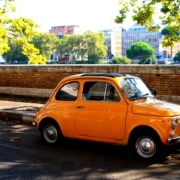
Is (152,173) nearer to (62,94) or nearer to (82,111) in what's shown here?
(82,111)

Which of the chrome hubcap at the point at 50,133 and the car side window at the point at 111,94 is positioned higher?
the car side window at the point at 111,94

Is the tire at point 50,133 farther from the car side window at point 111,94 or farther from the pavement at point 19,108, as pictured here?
the pavement at point 19,108

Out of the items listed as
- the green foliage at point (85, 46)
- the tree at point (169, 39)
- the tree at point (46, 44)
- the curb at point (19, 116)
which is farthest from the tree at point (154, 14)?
the green foliage at point (85, 46)

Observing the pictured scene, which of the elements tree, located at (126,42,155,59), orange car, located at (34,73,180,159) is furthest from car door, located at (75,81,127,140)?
tree, located at (126,42,155,59)

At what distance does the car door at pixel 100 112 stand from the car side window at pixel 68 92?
0.66 ft

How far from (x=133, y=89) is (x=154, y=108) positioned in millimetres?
782

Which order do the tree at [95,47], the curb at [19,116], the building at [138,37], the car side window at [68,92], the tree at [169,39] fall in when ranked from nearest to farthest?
the car side window at [68,92]
the curb at [19,116]
the tree at [169,39]
the tree at [95,47]
the building at [138,37]

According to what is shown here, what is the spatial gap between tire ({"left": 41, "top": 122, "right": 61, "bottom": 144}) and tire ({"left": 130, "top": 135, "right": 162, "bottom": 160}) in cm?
188

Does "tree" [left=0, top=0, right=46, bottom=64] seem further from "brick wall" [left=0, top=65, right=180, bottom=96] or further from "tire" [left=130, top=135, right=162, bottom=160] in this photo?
"tire" [left=130, top=135, right=162, bottom=160]

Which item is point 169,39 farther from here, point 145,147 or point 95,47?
point 95,47

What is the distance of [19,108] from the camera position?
12.0 metres

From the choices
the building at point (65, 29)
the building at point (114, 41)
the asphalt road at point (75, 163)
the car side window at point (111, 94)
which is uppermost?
the building at point (65, 29)

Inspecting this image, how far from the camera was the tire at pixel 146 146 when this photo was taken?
5.96 m

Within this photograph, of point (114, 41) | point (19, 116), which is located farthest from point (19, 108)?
point (114, 41)
